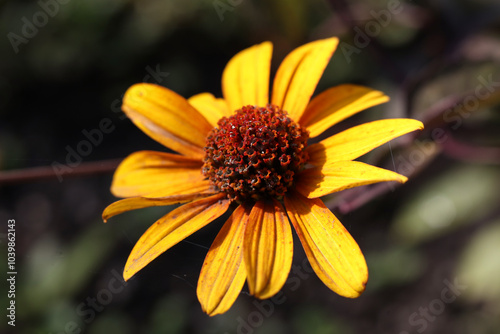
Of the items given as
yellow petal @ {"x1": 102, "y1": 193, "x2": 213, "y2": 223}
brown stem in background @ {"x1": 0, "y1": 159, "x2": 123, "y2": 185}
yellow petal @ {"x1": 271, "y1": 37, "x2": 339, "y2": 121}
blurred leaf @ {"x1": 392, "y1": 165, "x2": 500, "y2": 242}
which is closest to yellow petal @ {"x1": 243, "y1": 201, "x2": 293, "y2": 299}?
yellow petal @ {"x1": 102, "y1": 193, "x2": 213, "y2": 223}

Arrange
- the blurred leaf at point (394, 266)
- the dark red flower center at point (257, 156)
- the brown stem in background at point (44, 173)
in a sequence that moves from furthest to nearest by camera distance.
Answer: the blurred leaf at point (394, 266) → the brown stem in background at point (44, 173) → the dark red flower center at point (257, 156)

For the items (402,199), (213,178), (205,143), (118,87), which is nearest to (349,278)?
(213,178)

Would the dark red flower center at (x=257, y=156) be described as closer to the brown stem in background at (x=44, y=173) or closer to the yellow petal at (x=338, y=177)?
the yellow petal at (x=338, y=177)

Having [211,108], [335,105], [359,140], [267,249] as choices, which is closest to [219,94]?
[211,108]

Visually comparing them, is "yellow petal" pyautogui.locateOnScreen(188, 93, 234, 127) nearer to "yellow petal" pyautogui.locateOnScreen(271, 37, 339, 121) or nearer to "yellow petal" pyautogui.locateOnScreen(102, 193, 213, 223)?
"yellow petal" pyautogui.locateOnScreen(271, 37, 339, 121)

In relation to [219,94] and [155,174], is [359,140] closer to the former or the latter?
[155,174]

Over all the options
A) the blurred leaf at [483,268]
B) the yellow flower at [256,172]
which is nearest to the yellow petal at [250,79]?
the yellow flower at [256,172]
